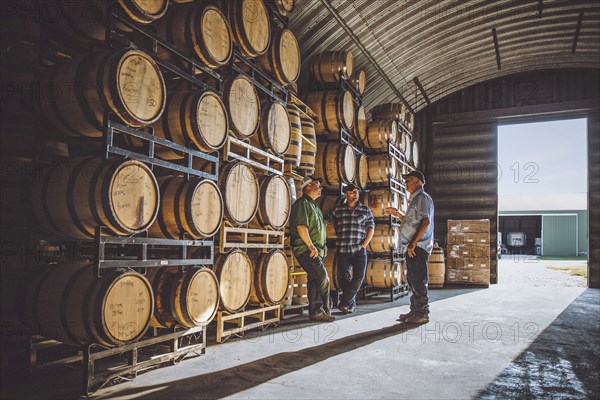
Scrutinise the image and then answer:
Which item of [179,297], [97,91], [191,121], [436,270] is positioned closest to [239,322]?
[179,297]

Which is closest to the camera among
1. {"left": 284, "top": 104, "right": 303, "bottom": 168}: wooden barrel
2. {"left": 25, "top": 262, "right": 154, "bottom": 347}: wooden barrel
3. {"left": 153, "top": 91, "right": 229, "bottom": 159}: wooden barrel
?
{"left": 25, "top": 262, "right": 154, "bottom": 347}: wooden barrel

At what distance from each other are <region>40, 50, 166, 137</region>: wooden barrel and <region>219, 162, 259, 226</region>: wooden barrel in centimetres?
143

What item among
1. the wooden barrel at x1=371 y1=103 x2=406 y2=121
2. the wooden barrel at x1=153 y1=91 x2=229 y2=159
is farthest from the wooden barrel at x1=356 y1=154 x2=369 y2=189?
the wooden barrel at x1=153 y1=91 x2=229 y2=159

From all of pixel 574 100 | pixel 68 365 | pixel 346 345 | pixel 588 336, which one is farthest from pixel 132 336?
pixel 574 100

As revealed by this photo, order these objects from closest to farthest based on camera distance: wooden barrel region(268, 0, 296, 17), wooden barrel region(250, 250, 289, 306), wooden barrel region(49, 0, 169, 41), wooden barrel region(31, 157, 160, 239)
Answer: wooden barrel region(31, 157, 160, 239)
wooden barrel region(49, 0, 169, 41)
wooden barrel region(250, 250, 289, 306)
wooden barrel region(268, 0, 296, 17)

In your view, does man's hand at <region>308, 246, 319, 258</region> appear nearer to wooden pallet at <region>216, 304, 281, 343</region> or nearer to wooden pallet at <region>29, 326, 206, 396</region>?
wooden pallet at <region>216, 304, 281, 343</region>

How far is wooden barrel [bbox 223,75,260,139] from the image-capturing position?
213 inches

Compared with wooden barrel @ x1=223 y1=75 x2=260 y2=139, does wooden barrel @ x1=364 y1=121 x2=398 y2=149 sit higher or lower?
higher

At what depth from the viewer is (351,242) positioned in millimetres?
7855

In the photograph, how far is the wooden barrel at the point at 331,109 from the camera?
8.66 m

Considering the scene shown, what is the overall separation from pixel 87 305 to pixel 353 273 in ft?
17.2

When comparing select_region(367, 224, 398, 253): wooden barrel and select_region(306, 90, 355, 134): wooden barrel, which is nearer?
select_region(306, 90, 355, 134): wooden barrel

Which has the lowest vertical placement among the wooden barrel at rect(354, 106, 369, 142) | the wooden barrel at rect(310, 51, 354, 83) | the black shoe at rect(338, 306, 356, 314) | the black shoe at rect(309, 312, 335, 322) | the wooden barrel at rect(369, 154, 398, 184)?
the black shoe at rect(338, 306, 356, 314)

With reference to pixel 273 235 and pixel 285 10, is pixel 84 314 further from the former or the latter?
pixel 285 10
